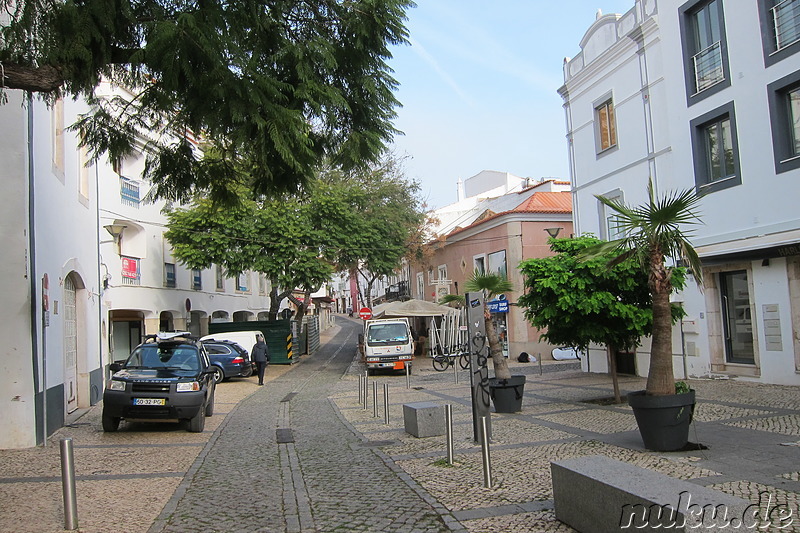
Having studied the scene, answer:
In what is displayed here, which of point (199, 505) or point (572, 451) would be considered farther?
point (572, 451)

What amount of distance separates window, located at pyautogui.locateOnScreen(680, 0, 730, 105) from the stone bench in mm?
13255

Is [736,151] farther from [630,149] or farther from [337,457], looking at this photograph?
[337,457]

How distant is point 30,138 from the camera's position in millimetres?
10516

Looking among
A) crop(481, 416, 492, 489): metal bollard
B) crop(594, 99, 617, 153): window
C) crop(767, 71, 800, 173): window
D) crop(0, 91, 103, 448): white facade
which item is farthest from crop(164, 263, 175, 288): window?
crop(481, 416, 492, 489): metal bollard

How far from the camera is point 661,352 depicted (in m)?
8.12

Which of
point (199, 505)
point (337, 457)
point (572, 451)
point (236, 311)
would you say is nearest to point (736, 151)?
point (572, 451)

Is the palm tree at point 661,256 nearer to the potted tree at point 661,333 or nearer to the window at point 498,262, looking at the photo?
the potted tree at point 661,333

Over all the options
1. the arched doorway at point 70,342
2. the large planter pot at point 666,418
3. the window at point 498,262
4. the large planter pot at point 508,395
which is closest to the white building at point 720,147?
the large planter pot at point 508,395

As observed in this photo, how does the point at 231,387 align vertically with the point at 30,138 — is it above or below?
below

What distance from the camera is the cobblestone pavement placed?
601 cm

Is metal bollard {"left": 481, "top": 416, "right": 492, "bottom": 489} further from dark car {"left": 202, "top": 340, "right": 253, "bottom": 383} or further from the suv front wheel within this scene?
dark car {"left": 202, "top": 340, "right": 253, "bottom": 383}

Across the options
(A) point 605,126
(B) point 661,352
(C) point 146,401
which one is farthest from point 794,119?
(C) point 146,401

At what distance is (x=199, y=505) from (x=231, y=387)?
1641 centimetres

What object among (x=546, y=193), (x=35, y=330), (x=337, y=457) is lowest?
(x=337, y=457)
